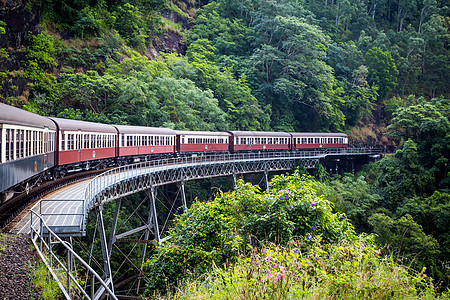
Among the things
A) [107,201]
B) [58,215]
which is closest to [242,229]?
[58,215]

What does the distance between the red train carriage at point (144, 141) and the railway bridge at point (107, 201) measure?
34.5 inches

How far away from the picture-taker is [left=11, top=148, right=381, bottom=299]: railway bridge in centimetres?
791

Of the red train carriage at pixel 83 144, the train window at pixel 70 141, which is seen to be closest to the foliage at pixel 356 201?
the red train carriage at pixel 83 144

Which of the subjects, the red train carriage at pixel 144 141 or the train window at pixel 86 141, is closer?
the train window at pixel 86 141

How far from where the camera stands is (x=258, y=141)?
35406mm

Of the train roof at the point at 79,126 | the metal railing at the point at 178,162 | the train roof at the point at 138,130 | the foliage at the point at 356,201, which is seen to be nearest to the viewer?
the metal railing at the point at 178,162

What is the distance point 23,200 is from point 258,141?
24.8 metres

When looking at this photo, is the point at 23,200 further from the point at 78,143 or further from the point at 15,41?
the point at 15,41

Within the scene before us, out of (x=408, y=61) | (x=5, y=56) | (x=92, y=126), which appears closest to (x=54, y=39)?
(x=5, y=56)

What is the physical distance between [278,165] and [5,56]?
23811 millimetres

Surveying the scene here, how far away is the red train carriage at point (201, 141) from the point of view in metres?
29.7

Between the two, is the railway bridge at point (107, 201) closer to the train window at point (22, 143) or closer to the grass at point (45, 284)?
the grass at point (45, 284)

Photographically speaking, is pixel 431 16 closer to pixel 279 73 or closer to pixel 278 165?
pixel 279 73

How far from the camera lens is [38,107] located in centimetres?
2798
